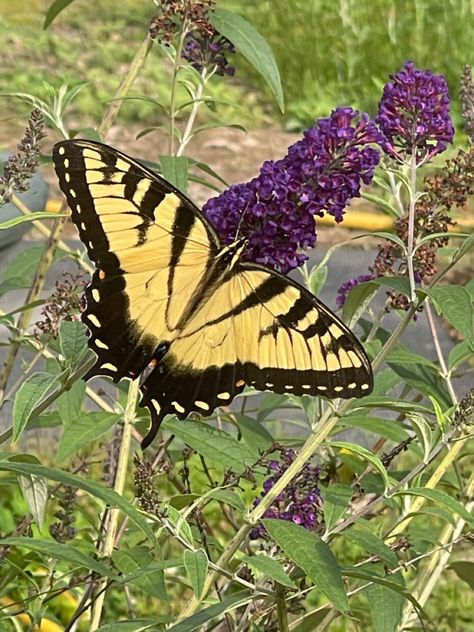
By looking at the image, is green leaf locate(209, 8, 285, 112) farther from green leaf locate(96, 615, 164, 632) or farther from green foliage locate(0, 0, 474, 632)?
green leaf locate(96, 615, 164, 632)

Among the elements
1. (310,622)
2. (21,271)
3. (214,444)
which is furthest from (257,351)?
(21,271)

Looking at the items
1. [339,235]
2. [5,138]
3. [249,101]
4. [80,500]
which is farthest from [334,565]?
[249,101]

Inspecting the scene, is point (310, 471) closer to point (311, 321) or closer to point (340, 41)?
point (311, 321)

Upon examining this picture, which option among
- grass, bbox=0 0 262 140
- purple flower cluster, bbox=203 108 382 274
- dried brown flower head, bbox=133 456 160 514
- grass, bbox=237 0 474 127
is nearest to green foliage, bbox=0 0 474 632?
dried brown flower head, bbox=133 456 160 514

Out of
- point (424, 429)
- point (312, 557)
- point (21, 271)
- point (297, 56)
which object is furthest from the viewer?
point (297, 56)

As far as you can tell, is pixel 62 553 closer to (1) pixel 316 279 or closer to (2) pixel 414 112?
(2) pixel 414 112
